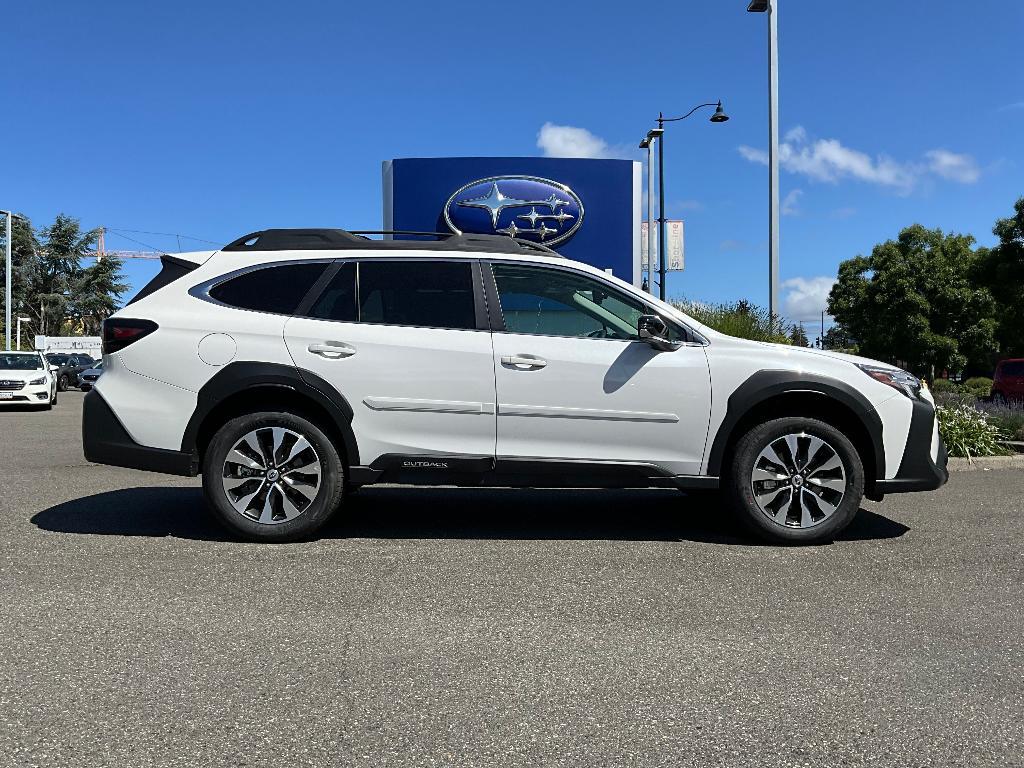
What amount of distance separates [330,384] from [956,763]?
3.81 meters

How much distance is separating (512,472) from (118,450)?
2.43 m

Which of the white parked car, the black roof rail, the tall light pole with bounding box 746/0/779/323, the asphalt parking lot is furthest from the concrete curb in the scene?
the white parked car

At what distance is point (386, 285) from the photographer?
553 centimetres

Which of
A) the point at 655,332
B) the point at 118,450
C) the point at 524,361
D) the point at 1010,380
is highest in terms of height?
the point at 655,332

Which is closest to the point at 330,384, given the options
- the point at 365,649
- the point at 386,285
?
the point at 386,285

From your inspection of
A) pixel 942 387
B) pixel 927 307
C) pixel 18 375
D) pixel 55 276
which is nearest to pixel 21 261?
pixel 55 276

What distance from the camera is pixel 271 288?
5543mm

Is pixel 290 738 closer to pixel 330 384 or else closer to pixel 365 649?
pixel 365 649

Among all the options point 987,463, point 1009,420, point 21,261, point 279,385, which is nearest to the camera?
point 279,385

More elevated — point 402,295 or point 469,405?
point 402,295

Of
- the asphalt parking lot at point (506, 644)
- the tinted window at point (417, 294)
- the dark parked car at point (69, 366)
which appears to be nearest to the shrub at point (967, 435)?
the asphalt parking lot at point (506, 644)

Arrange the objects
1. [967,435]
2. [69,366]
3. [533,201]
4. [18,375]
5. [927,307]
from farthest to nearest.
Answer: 1. [927,307]
2. [69,366]
3. [18,375]
4. [533,201]
5. [967,435]

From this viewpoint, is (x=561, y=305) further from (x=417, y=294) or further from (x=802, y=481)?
(x=802, y=481)

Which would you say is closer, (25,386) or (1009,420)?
(1009,420)
